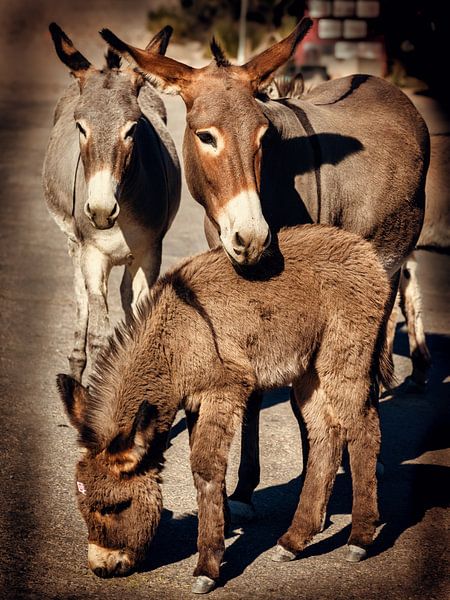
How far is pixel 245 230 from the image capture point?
434 cm

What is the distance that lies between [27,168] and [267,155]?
405 inches

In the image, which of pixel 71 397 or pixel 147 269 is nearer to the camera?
pixel 71 397

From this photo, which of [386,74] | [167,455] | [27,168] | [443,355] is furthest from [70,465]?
[386,74]

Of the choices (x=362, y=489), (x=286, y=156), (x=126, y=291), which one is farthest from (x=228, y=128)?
(x=126, y=291)

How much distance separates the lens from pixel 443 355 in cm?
829

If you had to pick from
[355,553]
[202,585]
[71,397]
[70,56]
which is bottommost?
[355,553]

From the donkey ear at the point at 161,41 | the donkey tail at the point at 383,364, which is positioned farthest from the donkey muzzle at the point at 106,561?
the donkey ear at the point at 161,41

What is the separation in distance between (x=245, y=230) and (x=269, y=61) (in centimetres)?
101

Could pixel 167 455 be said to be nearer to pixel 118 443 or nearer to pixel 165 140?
pixel 118 443

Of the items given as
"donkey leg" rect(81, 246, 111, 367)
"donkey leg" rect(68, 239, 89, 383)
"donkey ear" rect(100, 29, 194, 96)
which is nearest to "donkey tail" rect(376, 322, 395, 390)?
"donkey ear" rect(100, 29, 194, 96)

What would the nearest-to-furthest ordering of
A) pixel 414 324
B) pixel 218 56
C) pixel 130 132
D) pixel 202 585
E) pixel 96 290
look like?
pixel 202 585, pixel 218 56, pixel 130 132, pixel 96 290, pixel 414 324

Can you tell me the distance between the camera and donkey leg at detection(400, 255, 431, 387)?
7410 millimetres

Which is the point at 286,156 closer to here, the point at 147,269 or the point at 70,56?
the point at 147,269

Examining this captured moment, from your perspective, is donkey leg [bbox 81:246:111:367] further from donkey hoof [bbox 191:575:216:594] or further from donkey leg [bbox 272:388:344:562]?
donkey hoof [bbox 191:575:216:594]
